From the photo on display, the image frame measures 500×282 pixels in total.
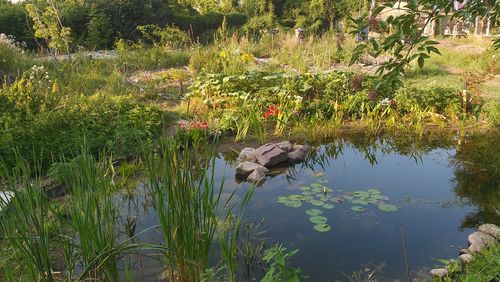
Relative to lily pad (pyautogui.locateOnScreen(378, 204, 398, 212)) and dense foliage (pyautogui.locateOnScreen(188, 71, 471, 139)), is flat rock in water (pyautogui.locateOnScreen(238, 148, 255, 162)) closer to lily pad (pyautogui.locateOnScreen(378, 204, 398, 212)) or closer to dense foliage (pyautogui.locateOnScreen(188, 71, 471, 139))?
dense foliage (pyautogui.locateOnScreen(188, 71, 471, 139))

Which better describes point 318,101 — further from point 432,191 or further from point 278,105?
point 432,191

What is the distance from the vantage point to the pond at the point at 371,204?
133 inches

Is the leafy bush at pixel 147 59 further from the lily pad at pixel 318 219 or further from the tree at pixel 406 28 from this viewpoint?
the tree at pixel 406 28

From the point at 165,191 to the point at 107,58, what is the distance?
9.14 m

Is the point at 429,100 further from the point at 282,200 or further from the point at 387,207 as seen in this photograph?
the point at 282,200

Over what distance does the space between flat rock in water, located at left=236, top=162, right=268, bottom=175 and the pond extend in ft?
0.35

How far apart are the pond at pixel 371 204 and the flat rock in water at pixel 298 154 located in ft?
0.28

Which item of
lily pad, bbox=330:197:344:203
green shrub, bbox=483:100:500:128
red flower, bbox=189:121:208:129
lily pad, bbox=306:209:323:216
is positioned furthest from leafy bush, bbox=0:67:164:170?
green shrub, bbox=483:100:500:128

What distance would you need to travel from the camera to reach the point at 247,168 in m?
4.93

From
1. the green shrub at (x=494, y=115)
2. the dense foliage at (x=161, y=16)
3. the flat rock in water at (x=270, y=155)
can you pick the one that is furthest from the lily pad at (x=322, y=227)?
the dense foliage at (x=161, y=16)

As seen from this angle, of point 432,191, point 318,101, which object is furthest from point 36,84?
point 432,191

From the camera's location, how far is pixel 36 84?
623cm

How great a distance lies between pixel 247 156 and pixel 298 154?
1.96 ft

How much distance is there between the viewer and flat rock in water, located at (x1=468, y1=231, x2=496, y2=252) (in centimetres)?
309
